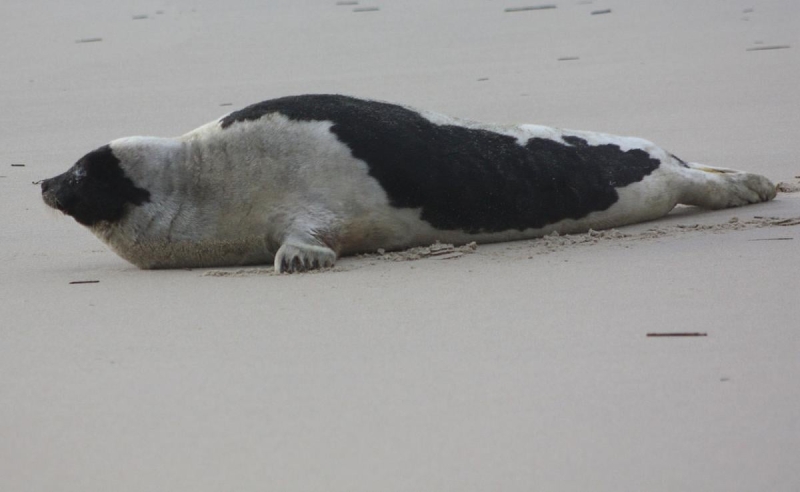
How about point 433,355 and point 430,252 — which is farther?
point 430,252

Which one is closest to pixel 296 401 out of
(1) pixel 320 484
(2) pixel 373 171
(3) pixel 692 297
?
(1) pixel 320 484

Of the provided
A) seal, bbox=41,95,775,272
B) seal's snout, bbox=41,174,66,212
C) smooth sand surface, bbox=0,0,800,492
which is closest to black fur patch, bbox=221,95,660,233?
seal, bbox=41,95,775,272

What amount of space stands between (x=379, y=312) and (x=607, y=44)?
6599mm

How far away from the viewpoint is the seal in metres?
5.27

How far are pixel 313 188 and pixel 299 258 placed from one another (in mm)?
317

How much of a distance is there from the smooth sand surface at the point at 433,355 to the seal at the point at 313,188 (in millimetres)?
141

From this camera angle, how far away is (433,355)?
380cm

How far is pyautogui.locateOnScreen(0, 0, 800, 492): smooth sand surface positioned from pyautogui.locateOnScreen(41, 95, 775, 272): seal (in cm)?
14

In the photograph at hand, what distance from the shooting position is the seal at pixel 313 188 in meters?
5.27

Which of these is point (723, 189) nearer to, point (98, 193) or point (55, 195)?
point (98, 193)

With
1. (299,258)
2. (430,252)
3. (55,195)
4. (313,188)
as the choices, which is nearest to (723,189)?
(430,252)

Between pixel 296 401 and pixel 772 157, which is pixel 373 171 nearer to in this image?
pixel 296 401

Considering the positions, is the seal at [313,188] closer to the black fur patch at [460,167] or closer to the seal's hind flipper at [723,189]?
the black fur patch at [460,167]

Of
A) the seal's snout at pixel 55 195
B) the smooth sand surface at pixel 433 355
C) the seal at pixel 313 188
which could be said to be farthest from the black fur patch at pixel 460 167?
the seal's snout at pixel 55 195
